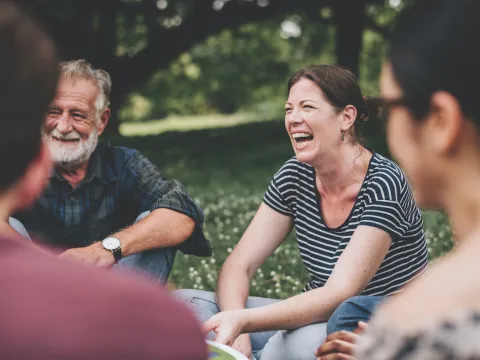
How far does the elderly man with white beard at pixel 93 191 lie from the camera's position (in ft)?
14.4

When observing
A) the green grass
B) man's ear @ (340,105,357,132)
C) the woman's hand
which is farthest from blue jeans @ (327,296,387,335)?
the green grass

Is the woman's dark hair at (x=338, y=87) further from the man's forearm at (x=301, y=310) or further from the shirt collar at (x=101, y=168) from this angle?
the shirt collar at (x=101, y=168)

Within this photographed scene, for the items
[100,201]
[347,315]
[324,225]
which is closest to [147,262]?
[100,201]

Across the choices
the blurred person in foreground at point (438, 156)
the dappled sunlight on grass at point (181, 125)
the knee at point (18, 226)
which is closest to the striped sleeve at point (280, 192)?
the knee at point (18, 226)

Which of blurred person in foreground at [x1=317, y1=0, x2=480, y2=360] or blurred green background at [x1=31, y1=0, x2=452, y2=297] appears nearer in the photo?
blurred person in foreground at [x1=317, y1=0, x2=480, y2=360]

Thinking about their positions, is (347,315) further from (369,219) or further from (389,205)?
(389,205)

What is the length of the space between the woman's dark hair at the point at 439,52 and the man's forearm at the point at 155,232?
263 centimetres

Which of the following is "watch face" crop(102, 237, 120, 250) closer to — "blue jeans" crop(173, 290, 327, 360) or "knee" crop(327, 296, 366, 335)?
"blue jeans" crop(173, 290, 327, 360)

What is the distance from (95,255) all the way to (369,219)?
1422 mm

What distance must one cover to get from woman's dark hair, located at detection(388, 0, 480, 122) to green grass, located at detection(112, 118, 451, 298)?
176 inches

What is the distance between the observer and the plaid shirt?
4.52 m

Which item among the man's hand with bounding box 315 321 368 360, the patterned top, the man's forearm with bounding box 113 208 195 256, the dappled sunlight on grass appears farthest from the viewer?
the dappled sunlight on grass

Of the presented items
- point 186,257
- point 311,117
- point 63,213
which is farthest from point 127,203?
point 186,257

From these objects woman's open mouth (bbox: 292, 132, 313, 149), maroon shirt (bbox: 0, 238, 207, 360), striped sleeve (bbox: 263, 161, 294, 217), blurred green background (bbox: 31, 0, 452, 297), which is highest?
blurred green background (bbox: 31, 0, 452, 297)
